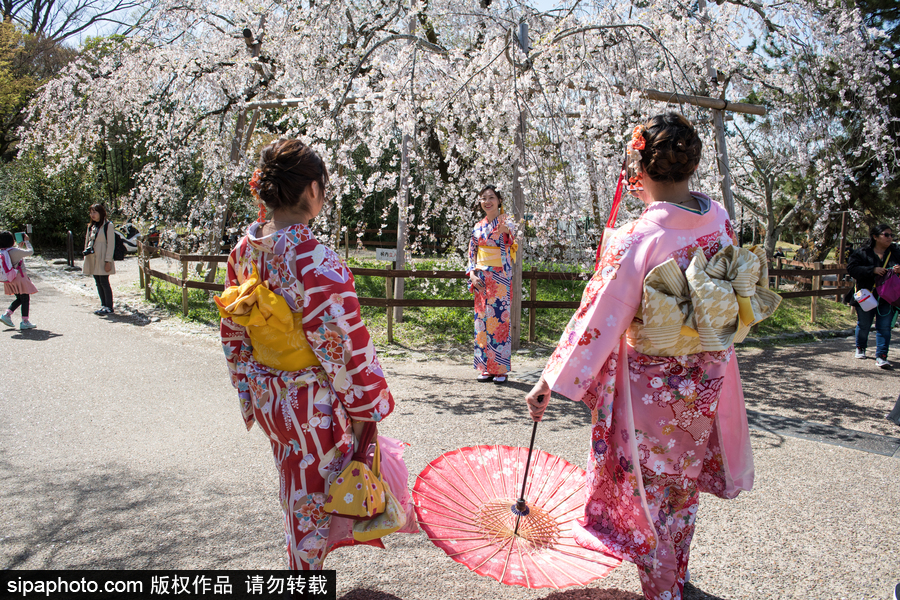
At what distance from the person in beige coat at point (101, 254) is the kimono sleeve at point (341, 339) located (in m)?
7.85

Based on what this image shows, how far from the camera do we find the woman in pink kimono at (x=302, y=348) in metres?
1.58

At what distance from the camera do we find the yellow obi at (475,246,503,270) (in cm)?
513

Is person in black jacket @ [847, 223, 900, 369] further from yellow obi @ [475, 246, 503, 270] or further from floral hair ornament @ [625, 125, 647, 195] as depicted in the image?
floral hair ornament @ [625, 125, 647, 195]

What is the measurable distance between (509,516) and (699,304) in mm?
1158

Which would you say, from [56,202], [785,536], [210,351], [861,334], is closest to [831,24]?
[861,334]

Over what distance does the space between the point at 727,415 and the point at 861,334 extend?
565cm

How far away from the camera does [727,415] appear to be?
196 cm

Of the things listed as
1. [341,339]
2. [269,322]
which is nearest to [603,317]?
[341,339]

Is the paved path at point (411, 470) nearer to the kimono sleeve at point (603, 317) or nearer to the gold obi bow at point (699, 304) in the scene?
the kimono sleeve at point (603, 317)

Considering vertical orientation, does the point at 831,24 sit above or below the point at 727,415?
above

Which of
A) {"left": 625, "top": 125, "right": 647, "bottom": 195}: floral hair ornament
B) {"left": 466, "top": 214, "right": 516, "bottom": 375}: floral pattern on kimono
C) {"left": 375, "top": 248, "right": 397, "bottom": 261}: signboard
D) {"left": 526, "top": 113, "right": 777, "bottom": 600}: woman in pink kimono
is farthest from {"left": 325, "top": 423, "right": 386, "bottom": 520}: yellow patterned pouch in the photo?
{"left": 375, "top": 248, "right": 397, "bottom": 261}: signboard

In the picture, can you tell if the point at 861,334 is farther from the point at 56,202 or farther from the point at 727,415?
the point at 56,202

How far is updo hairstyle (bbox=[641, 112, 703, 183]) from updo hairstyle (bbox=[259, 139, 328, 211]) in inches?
44.6

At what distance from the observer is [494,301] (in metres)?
5.13
